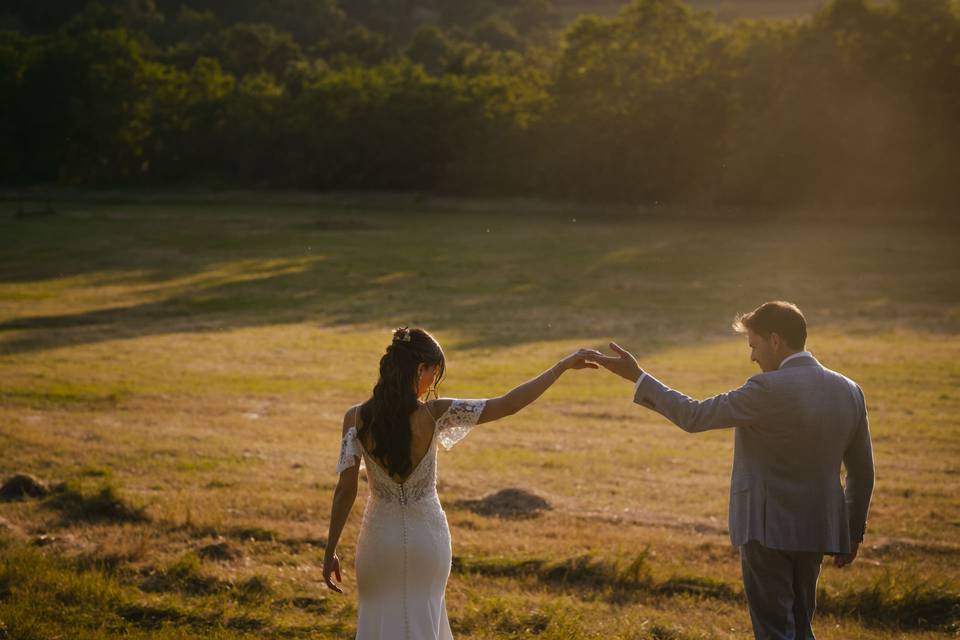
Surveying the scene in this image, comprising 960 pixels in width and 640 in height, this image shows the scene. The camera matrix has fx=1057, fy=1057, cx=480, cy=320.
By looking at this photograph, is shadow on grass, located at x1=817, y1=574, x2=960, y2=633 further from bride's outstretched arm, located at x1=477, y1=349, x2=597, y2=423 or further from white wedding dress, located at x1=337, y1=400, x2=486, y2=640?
white wedding dress, located at x1=337, y1=400, x2=486, y2=640

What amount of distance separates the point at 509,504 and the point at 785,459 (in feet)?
22.9

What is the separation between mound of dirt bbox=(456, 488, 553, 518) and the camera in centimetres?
1207

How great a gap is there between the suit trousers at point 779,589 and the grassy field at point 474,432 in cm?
181

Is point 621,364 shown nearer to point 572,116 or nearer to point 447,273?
point 447,273

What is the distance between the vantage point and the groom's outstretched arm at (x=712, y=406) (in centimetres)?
555

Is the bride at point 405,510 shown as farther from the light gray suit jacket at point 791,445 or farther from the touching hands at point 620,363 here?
the light gray suit jacket at point 791,445

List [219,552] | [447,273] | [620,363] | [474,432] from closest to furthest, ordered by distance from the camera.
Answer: [620,363] < [219,552] < [474,432] < [447,273]

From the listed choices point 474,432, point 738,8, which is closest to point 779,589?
point 474,432

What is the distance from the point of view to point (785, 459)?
5.63 meters

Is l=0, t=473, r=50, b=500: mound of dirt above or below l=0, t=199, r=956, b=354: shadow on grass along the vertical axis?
below

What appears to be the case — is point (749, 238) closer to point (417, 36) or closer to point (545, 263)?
point (545, 263)

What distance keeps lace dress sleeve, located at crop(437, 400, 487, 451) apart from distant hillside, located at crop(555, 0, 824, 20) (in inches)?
4588

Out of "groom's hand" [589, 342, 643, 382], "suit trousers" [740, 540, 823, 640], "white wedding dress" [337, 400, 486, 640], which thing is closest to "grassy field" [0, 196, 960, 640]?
"suit trousers" [740, 540, 823, 640]

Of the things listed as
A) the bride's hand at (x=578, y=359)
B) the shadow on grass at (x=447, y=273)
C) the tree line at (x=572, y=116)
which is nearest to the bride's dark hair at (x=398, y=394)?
the bride's hand at (x=578, y=359)
